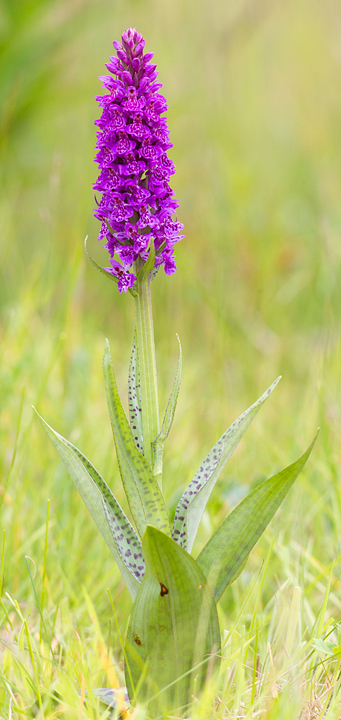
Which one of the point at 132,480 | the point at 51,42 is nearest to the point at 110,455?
the point at 132,480

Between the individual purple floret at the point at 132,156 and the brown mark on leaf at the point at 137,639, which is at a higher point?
the individual purple floret at the point at 132,156

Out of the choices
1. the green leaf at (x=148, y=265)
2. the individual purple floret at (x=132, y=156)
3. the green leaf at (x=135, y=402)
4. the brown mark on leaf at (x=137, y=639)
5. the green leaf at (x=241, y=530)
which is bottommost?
the brown mark on leaf at (x=137, y=639)

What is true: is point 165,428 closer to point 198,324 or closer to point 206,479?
point 206,479

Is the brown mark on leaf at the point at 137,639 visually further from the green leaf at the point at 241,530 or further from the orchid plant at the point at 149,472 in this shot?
the green leaf at the point at 241,530

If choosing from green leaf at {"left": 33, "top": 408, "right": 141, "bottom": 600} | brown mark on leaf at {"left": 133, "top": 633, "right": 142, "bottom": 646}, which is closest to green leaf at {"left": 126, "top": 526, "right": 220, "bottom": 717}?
brown mark on leaf at {"left": 133, "top": 633, "right": 142, "bottom": 646}

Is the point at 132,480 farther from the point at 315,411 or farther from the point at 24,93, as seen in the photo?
the point at 24,93

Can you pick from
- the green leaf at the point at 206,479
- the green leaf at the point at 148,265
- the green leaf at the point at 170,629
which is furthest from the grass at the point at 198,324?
the green leaf at the point at 148,265
